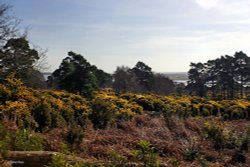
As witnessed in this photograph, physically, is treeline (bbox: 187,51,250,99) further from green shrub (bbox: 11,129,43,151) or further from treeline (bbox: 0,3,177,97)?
green shrub (bbox: 11,129,43,151)

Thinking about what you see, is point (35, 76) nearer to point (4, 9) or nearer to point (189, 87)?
point (4, 9)

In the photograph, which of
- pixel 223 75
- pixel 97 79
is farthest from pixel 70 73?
pixel 223 75

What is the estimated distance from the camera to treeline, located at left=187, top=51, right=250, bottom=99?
156 ft

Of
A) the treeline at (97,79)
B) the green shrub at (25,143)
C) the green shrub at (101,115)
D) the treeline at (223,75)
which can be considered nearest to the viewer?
the green shrub at (25,143)

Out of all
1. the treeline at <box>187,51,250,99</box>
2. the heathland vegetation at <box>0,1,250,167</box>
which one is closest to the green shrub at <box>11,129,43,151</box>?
the heathland vegetation at <box>0,1,250,167</box>

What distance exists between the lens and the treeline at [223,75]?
4769 centimetres

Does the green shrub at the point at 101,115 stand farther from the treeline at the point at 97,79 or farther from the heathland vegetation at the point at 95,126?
the treeline at the point at 97,79

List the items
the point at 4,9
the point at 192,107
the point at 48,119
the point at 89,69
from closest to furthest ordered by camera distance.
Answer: the point at 48,119
the point at 4,9
the point at 192,107
the point at 89,69

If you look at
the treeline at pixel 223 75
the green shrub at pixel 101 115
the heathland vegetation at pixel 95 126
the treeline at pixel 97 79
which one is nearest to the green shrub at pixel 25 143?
the heathland vegetation at pixel 95 126

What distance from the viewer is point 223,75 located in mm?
48969

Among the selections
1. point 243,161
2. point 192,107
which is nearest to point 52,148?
point 243,161

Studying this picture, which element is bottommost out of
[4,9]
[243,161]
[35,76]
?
[243,161]

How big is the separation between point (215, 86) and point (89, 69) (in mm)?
28276

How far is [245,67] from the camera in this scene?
47.6 meters
